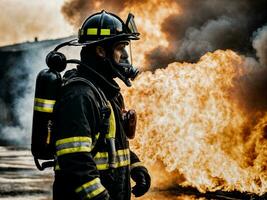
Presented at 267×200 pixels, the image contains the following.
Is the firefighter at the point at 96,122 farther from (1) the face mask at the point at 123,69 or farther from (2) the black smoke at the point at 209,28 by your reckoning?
(2) the black smoke at the point at 209,28

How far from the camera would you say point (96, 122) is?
110 inches

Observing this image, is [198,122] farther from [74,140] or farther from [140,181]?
[74,140]

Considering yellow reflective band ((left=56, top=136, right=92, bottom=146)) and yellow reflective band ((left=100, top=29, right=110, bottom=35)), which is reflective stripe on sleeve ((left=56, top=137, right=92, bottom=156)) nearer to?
yellow reflective band ((left=56, top=136, right=92, bottom=146))

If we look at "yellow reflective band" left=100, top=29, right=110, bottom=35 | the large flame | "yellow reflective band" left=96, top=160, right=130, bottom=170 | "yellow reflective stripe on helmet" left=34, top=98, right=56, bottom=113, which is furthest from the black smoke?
"yellow reflective stripe on helmet" left=34, top=98, right=56, bottom=113

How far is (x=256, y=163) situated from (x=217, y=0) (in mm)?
4341

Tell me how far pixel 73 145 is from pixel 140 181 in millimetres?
1017

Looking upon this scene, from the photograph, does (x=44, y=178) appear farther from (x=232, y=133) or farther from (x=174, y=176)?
(x=232, y=133)

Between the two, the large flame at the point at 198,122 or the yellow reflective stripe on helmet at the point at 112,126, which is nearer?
the yellow reflective stripe on helmet at the point at 112,126

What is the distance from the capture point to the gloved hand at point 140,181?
3.49 meters

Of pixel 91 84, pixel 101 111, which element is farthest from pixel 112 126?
pixel 91 84

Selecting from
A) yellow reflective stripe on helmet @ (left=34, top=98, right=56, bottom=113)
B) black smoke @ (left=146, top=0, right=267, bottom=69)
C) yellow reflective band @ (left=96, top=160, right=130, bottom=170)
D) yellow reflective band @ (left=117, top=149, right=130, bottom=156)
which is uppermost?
black smoke @ (left=146, top=0, right=267, bottom=69)

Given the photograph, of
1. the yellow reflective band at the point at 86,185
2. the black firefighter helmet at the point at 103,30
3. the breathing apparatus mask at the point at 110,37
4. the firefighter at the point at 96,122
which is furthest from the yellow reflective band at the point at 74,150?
the black firefighter helmet at the point at 103,30

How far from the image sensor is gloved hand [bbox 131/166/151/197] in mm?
3490

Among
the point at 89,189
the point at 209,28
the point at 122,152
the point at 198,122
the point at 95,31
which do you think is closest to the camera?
the point at 89,189
